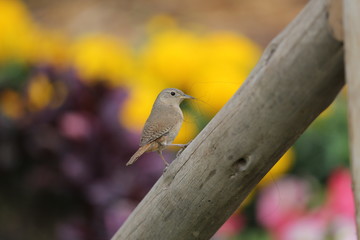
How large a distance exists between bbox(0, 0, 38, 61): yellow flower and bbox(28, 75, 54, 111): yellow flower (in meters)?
0.36

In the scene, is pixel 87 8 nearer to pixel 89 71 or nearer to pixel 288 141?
pixel 89 71

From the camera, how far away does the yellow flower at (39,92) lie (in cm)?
282

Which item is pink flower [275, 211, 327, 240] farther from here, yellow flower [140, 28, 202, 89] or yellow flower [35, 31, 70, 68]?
yellow flower [35, 31, 70, 68]

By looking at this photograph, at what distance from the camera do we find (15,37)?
3.35 m

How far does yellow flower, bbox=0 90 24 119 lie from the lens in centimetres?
287

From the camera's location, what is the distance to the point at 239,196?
37.0 inches

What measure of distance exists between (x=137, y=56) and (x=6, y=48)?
602 mm

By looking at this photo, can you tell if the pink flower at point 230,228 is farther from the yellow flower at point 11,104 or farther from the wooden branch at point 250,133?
the wooden branch at point 250,133

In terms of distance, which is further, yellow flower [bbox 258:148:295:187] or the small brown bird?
yellow flower [bbox 258:148:295:187]

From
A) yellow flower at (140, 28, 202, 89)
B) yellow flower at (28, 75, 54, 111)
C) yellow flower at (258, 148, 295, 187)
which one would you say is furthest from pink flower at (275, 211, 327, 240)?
yellow flower at (28, 75, 54, 111)

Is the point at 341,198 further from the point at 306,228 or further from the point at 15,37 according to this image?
Answer: the point at 15,37

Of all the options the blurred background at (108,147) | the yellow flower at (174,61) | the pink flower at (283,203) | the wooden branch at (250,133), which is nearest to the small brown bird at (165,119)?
the wooden branch at (250,133)

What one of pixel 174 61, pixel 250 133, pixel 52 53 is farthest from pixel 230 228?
pixel 250 133

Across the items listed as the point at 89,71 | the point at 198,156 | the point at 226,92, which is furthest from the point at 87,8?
the point at 198,156
